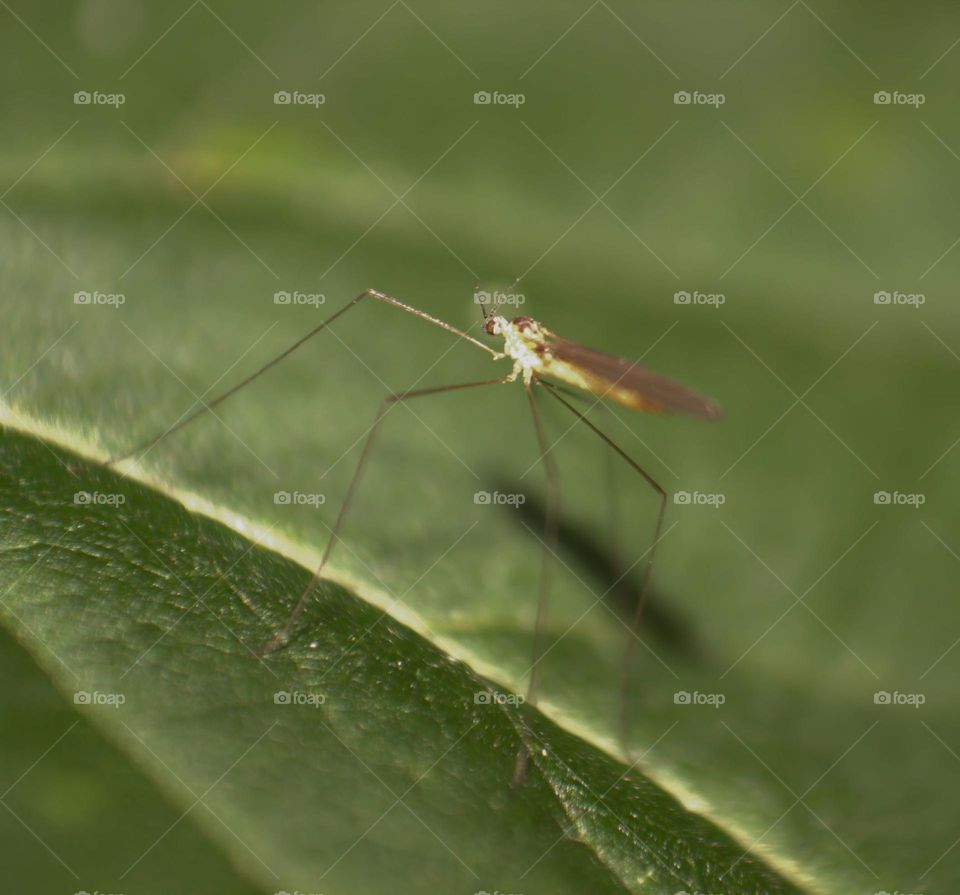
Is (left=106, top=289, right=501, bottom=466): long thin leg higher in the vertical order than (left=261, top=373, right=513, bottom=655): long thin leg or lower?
higher

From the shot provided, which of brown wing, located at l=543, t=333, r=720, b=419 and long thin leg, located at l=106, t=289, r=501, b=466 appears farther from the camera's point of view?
brown wing, located at l=543, t=333, r=720, b=419

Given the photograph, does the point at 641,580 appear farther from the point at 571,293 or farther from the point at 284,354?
the point at 284,354

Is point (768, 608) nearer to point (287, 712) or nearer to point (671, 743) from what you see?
point (671, 743)

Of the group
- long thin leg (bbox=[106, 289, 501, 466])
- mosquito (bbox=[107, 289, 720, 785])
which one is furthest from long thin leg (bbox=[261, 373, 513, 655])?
long thin leg (bbox=[106, 289, 501, 466])

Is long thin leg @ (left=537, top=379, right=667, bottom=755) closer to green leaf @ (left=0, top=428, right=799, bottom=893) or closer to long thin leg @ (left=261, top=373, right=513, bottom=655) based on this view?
green leaf @ (left=0, top=428, right=799, bottom=893)

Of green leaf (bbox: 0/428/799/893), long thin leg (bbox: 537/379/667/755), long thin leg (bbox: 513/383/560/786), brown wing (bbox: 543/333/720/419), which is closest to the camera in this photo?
green leaf (bbox: 0/428/799/893)

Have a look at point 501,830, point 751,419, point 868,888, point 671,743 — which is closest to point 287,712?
point 501,830
